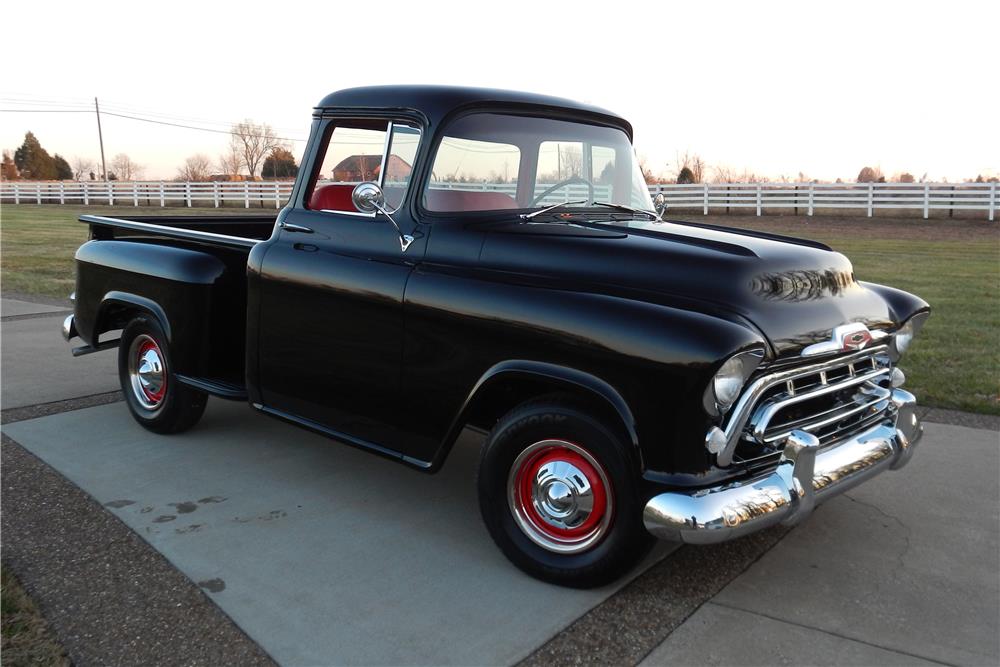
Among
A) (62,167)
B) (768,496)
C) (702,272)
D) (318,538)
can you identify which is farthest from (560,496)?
(62,167)

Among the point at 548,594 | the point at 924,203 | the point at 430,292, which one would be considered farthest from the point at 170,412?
the point at 924,203

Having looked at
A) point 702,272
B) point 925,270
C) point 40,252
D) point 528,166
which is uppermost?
point 528,166

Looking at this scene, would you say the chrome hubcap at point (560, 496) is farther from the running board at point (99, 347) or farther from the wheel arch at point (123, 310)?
the running board at point (99, 347)

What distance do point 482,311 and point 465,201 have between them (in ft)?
2.36

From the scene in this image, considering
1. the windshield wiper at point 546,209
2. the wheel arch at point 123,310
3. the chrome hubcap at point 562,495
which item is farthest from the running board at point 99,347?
the chrome hubcap at point 562,495

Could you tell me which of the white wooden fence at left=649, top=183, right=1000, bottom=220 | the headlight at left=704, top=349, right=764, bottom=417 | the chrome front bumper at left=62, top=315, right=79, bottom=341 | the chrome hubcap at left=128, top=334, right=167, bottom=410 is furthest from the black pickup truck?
the white wooden fence at left=649, top=183, right=1000, bottom=220

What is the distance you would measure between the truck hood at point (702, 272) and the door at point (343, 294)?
1.79 ft

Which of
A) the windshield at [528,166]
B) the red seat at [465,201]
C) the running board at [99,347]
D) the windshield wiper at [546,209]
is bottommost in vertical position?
the running board at [99,347]

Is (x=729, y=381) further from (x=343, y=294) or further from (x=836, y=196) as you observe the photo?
(x=836, y=196)

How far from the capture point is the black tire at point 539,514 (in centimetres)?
307

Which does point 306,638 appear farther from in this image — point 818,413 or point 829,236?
point 829,236

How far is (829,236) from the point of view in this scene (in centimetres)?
2341

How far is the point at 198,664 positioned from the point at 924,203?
97.0ft

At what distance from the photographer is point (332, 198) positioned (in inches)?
171
